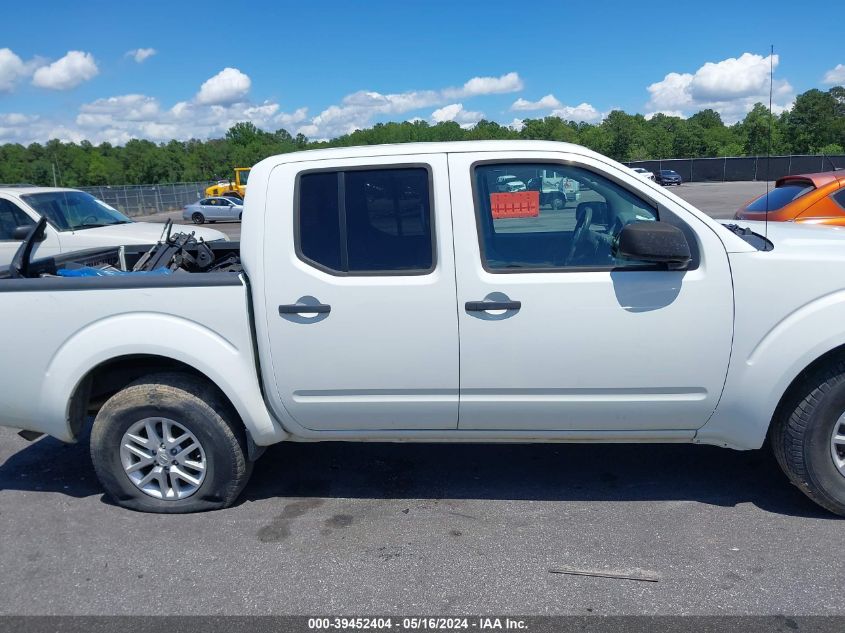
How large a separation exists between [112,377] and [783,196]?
7.41m

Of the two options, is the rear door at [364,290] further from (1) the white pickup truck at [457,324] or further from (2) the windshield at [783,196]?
(2) the windshield at [783,196]

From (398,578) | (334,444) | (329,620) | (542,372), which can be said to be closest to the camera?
(329,620)

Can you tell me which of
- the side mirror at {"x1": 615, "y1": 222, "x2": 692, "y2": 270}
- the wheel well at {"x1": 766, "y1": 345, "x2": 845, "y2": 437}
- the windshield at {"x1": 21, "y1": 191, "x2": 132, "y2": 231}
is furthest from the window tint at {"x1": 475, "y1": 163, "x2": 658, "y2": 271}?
the windshield at {"x1": 21, "y1": 191, "x2": 132, "y2": 231}

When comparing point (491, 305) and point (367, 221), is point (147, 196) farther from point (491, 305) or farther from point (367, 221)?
point (491, 305)

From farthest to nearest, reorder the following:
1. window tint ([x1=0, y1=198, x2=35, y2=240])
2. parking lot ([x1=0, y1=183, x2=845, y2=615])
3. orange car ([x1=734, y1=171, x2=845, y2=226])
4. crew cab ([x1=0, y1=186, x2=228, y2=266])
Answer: window tint ([x1=0, y1=198, x2=35, y2=240]) → crew cab ([x1=0, y1=186, x2=228, y2=266]) → orange car ([x1=734, y1=171, x2=845, y2=226]) → parking lot ([x1=0, y1=183, x2=845, y2=615])

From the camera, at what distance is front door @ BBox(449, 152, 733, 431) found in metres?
3.34

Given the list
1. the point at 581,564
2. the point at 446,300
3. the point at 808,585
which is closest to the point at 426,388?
the point at 446,300

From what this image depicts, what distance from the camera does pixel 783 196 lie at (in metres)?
8.08

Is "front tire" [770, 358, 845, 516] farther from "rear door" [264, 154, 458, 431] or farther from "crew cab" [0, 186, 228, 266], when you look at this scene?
"crew cab" [0, 186, 228, 266]

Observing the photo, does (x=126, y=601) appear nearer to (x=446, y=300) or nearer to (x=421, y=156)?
(x=446, y=300)

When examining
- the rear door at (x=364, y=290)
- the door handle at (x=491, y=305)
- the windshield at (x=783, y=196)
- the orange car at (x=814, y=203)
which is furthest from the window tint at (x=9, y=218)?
the windshield at (x=783, y=196)

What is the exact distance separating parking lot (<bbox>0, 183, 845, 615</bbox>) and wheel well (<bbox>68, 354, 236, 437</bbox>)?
0.58 metres

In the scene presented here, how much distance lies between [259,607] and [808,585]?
2394 mm

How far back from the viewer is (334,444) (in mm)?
4930
